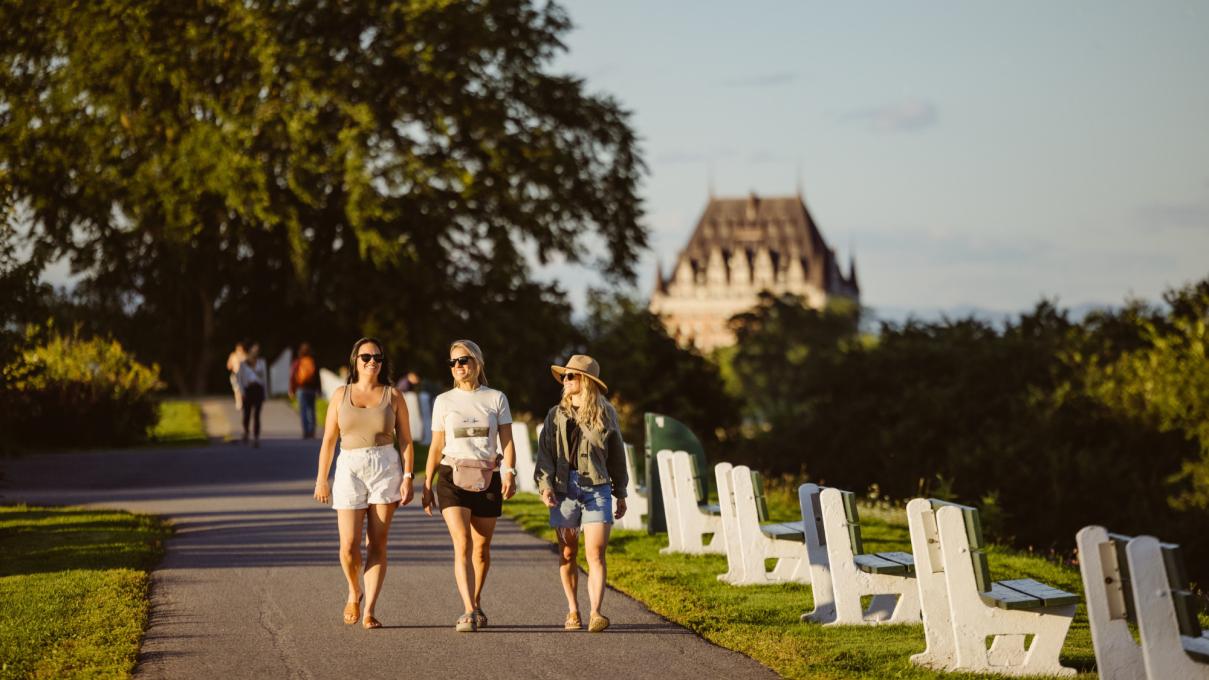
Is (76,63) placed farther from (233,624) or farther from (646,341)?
(233,624)

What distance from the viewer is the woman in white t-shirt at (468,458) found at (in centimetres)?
984

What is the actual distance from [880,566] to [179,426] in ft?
82.4

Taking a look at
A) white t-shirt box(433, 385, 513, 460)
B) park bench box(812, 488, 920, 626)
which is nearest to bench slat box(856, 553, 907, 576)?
park bench box(812, 488, 920, 626)

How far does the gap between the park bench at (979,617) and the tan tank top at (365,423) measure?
131 inches

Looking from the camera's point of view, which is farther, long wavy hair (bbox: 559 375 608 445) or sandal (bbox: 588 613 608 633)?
long wavy hair (bbox: 559 375 608 445)

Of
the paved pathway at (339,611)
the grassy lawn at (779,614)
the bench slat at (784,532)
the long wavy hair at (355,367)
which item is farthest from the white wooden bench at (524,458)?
the long wavy hair at (355,367)

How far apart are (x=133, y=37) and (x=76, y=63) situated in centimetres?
182

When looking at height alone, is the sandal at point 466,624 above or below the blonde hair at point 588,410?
below

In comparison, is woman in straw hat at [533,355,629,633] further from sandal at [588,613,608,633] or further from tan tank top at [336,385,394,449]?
tan tank top at [336,385,394,449]

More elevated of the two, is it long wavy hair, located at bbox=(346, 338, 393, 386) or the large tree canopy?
the large tree canopy

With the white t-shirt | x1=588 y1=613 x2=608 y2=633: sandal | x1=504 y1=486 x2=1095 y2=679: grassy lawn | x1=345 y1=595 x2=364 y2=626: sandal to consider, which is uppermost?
the white t-shirt

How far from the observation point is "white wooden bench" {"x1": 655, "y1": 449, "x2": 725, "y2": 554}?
1399 cm

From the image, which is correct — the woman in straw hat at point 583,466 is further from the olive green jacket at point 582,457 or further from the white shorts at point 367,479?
the white shorts at point 367,479

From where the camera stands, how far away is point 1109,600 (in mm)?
7453
